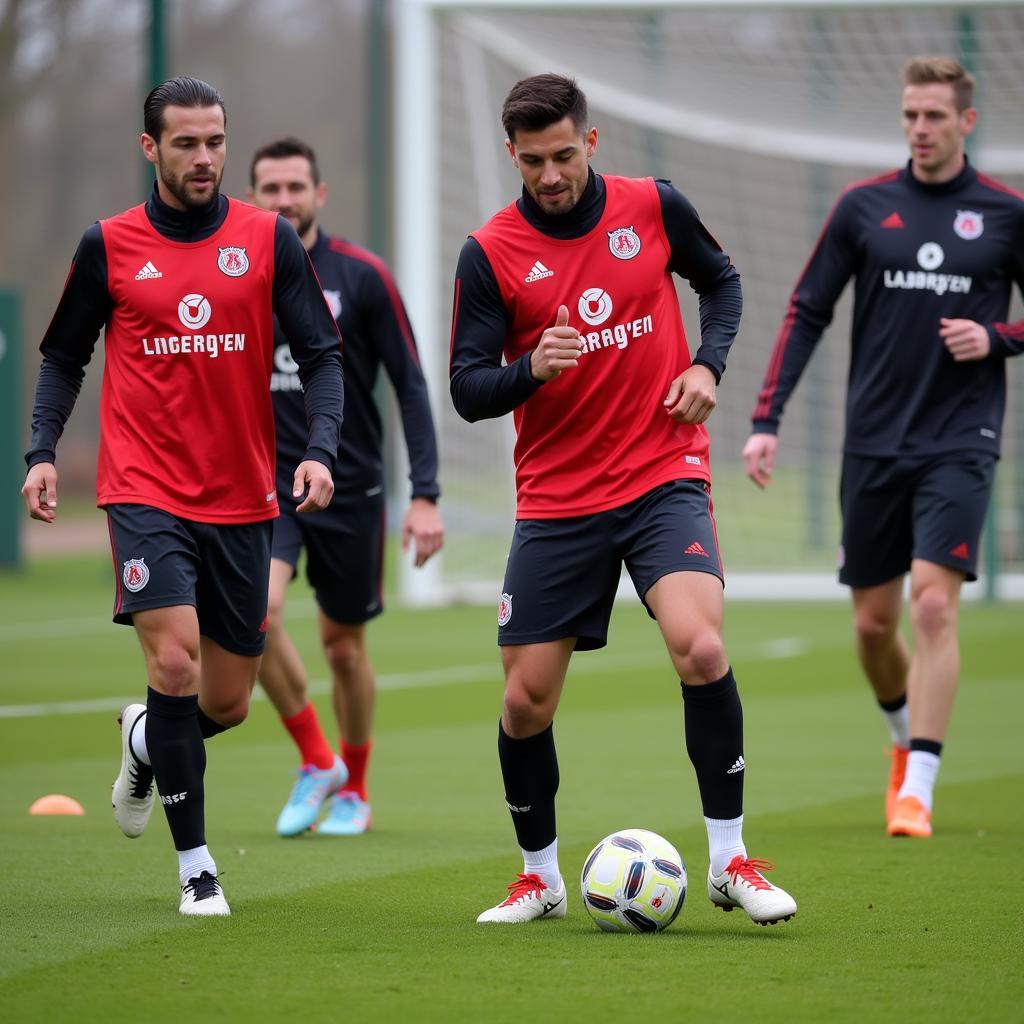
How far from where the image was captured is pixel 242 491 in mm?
5805

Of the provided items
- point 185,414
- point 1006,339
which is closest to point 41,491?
point 185,414

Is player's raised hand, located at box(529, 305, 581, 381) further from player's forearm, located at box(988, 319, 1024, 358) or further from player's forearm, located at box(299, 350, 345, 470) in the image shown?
player's forearm, located at box(988, 319, 1024, 358)

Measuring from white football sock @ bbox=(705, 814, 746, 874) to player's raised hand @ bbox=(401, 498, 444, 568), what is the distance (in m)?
2.03

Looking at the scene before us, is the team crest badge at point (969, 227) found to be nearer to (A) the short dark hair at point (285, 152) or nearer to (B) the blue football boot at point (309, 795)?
(A) the short dark hair at point (285, 152)

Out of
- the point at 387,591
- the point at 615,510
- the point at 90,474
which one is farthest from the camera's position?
the point at 90,474

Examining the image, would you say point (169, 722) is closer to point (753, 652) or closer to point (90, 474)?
point (753, 652)

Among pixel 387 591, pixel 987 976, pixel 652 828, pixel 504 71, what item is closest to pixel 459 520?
pixel 387 591

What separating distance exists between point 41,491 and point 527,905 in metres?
1.79

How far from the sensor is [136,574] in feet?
18.3

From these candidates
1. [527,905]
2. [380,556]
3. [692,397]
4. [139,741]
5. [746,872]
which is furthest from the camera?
[380,556]

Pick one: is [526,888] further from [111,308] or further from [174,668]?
[111,308]

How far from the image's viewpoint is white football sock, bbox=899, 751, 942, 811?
7.08m

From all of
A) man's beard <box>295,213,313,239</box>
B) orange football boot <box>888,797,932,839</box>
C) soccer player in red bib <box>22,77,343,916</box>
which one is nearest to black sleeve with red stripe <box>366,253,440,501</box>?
man's beard <box>295,213,313,239</box>

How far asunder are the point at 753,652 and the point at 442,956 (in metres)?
9.42
